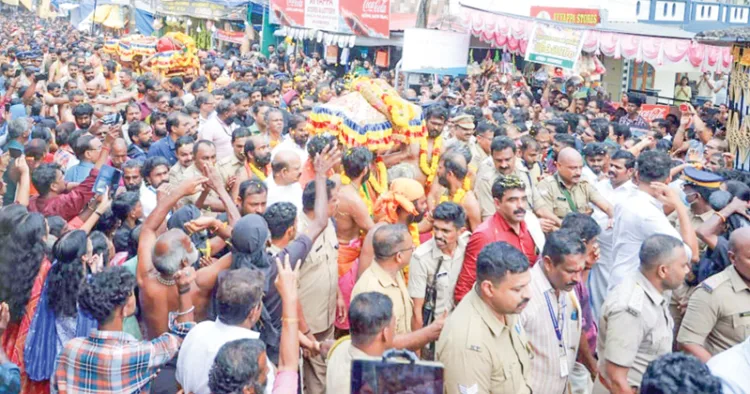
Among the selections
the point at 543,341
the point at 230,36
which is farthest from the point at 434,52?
the point at 230,36

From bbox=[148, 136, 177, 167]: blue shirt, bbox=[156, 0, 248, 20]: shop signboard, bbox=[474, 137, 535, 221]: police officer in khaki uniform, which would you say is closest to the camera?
bbox=[474, 137, 535, 221]: police officer in khaki uniform

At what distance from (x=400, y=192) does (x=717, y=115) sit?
6.96 m

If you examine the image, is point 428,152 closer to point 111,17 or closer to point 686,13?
point 686,13

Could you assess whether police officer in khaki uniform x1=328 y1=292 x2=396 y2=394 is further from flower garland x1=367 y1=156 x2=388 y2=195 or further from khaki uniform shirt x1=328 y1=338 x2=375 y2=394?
flower garland x1=367 y1=156 x2=388 y2=195

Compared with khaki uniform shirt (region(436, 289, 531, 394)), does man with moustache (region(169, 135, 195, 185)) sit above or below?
above

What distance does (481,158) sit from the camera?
8336 millimetres

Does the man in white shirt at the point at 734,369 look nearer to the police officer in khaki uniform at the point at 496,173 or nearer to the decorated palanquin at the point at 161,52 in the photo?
the police officer in khaki uniform at the point at 496,173

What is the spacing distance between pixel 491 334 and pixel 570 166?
10.4ft

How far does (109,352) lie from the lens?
11.8 feet

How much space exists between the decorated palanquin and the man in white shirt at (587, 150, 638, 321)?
1001 cm

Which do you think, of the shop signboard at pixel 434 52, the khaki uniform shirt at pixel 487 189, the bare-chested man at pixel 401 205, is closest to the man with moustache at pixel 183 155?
the bare-chested man at pixel 401 205

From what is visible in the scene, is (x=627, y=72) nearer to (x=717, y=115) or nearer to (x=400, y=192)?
(x=717, y=115)

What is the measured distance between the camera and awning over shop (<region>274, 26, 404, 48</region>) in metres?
20.3

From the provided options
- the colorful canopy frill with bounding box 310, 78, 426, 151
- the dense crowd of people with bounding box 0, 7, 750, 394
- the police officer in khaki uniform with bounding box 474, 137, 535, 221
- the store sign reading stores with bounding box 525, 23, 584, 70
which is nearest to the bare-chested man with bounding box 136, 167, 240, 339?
the dense crowd of people with bounding box 0, 7, 750, 394
